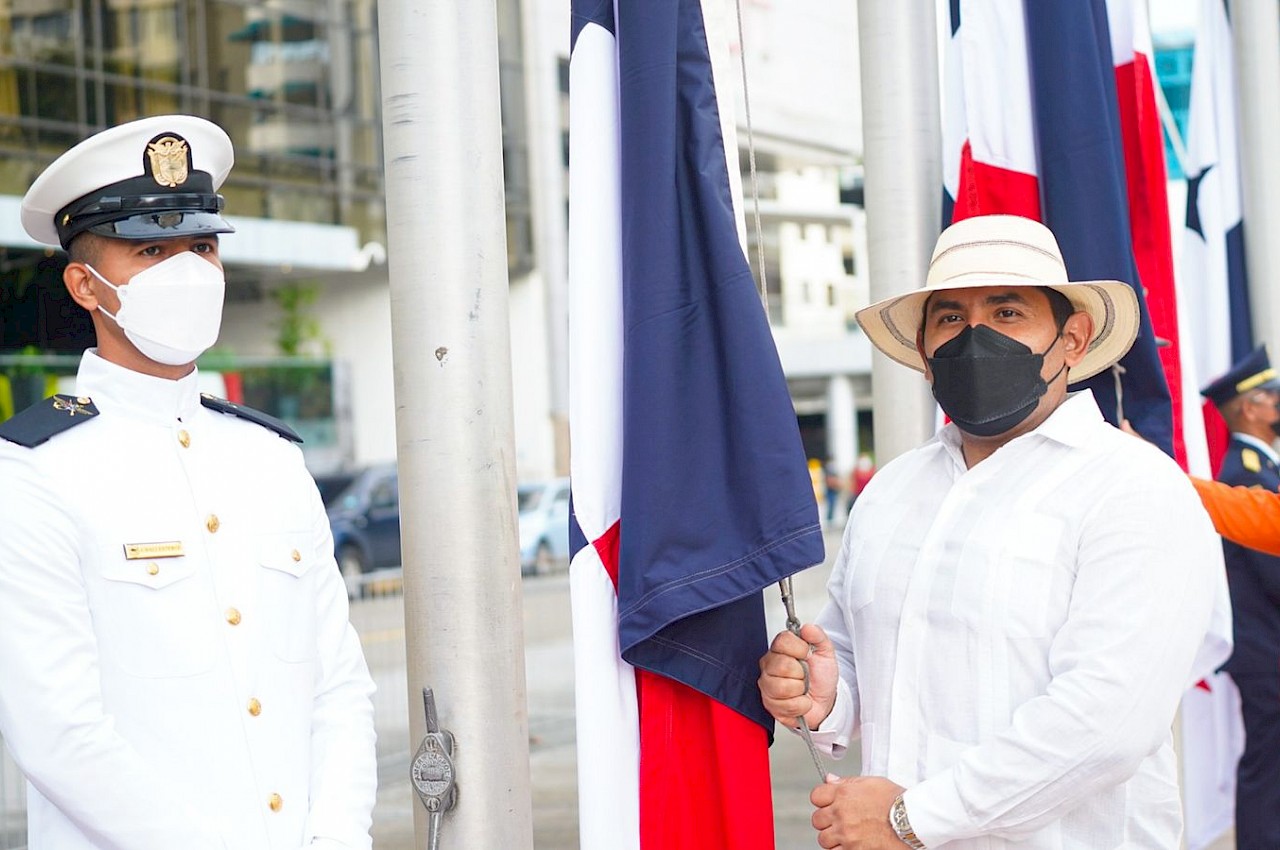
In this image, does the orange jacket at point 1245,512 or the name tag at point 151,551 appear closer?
the name tag at point 151,551

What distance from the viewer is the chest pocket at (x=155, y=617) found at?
2.19 meters

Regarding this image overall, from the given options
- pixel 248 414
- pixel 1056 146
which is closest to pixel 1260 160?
pixel 1056 146

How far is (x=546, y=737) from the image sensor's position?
358 inches

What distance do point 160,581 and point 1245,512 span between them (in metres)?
3.36

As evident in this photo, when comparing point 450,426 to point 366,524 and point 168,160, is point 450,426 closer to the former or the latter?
point 168,160

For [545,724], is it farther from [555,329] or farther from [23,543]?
[555,329]

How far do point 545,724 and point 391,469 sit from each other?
11271 millimetres

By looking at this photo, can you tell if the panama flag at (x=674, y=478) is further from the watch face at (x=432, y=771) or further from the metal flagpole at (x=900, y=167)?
the metal flagpole at (x=900, y=167)

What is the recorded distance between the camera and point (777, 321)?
43.2 m

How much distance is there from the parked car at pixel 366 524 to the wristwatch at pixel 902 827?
16.4 m

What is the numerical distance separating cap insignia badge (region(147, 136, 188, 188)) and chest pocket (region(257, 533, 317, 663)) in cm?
60

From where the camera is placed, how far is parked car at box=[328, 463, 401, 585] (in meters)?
18.9

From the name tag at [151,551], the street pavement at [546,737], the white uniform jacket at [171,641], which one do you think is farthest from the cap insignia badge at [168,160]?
the street pavement at [546,737]

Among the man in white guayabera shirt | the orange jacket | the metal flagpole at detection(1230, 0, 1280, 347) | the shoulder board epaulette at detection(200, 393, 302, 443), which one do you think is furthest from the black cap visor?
the metal flagpole at detection(1230, 0, 1280, 347)
